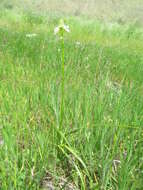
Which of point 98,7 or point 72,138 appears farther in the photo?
point 98,7

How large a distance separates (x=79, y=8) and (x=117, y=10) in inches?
129

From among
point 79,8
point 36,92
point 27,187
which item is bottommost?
point 27,187

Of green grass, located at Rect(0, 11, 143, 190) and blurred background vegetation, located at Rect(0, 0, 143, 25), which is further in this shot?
blurred background vegetation, located at Rect(0, 0, 143, 25)

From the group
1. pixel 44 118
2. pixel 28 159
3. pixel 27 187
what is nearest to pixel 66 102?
pixel 44 118

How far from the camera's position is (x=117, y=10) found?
16453mm

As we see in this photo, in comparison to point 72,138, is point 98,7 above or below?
above

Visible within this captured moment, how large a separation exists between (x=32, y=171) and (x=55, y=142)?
18 cm

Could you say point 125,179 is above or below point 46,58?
below

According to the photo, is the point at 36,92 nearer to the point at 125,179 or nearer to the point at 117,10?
the point at 125,179

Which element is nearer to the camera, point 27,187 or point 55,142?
point 27,187

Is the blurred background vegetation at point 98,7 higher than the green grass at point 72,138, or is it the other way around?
the blurred background vegetation at point 98,7

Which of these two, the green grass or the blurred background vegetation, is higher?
the blurred background vegetation

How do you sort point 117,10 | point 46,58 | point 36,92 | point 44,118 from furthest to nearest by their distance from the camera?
point 117,10
point 46,58
point 36,92
point 44,118

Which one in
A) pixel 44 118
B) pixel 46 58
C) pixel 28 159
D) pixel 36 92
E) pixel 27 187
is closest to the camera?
pixel 27 187
